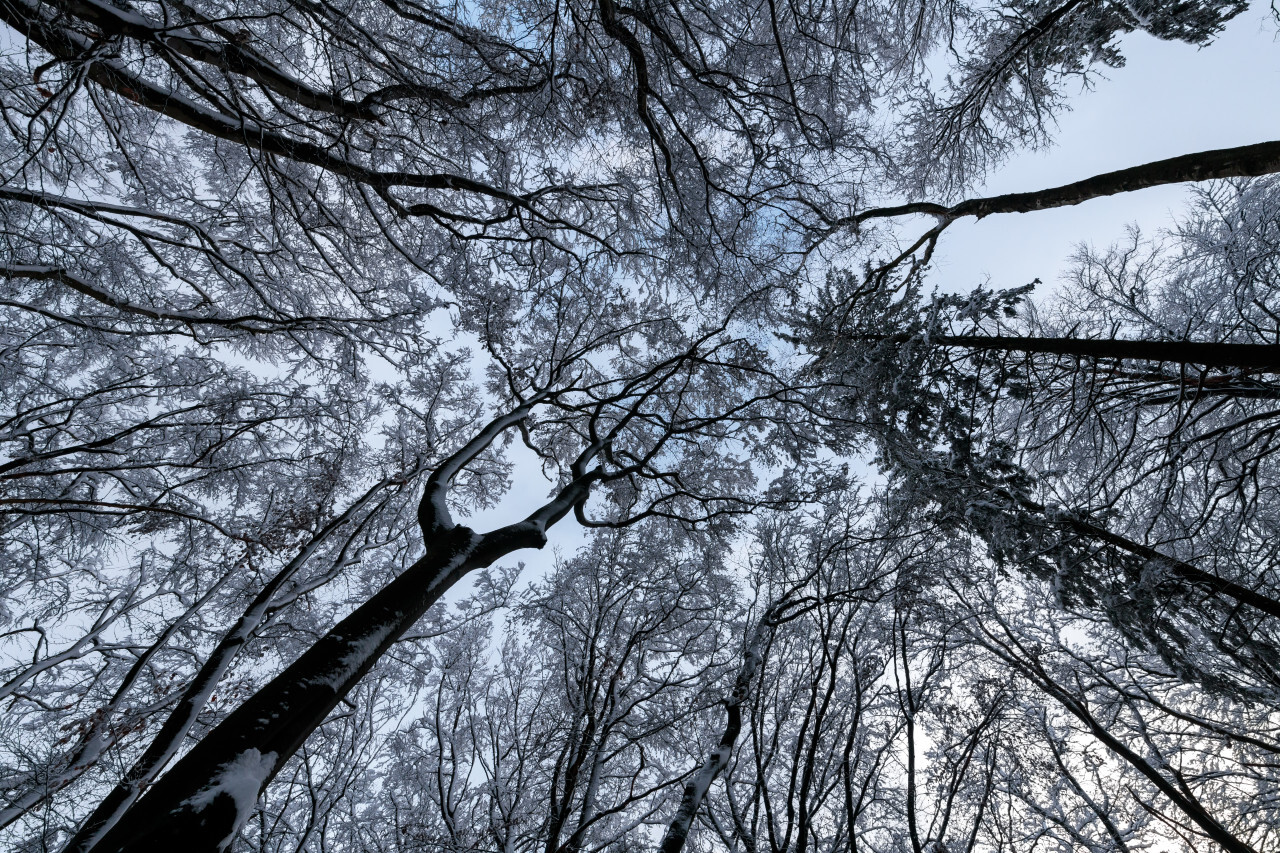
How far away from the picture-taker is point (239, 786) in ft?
6.65

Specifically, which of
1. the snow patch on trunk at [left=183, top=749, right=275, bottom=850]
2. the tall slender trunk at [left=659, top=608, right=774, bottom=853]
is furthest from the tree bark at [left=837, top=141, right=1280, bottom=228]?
the snow patch on trunk at [left=183, top=749, right=275, bottom=850]

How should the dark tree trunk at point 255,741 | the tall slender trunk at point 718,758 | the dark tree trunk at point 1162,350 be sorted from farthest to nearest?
the tall slender trunk at point 718,758 < the dark tree trunk at point 1162,350 < the dark tree trunk at point 255,741

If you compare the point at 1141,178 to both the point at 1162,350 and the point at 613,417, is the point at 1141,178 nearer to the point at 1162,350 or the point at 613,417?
the point at 1162,350

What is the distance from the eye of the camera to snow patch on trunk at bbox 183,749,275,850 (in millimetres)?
1943

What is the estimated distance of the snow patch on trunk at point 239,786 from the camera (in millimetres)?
1943

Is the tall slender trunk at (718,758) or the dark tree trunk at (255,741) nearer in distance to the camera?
the dark tree trunk at (255,741)

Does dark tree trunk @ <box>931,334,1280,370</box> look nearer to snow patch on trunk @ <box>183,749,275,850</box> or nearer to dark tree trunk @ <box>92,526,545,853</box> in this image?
dark tree trunk @ <box>92,526,545,853</box>

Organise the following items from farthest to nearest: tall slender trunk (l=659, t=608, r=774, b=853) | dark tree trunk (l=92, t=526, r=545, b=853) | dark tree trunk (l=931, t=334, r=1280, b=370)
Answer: tall slender trunk (l=659, t=608, r=774, b=853) → dark tree trunk (l=931, t=334, r=1280, b=370) → dark tree trunk (l=92, t=526, r=545, b=853)

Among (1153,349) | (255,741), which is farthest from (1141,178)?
(255,741)

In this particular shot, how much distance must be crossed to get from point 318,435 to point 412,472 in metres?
1.47

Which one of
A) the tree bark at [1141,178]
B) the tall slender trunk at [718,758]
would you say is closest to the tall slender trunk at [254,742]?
the tall slender trunk at [718,758]

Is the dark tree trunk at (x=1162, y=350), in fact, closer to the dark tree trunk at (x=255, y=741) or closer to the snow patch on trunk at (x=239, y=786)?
the dark tree trunk at (x=255, y=741)

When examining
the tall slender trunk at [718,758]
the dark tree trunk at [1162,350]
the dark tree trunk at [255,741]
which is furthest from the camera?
the tall slender trunk at [718,758]

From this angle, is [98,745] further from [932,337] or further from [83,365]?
[932,337]
